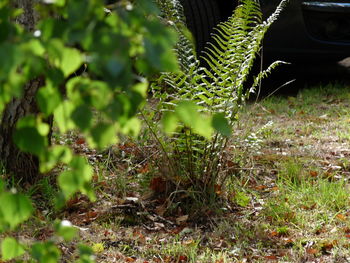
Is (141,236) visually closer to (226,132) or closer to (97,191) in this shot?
(97,191)

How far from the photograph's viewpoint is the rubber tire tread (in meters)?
5.47

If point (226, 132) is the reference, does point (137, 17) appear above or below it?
above

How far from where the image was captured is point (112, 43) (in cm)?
105

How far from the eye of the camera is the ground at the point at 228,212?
310 cm

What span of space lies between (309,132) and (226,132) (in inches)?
149

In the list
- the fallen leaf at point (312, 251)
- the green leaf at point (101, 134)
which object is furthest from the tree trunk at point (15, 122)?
the green leaf at point (101, 134)

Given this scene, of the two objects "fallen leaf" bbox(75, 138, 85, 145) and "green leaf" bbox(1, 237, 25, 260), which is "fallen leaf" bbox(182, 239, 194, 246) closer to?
"fallen leaf" bbox(75, 138, 85, 145)

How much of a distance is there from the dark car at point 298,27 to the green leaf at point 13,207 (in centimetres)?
426

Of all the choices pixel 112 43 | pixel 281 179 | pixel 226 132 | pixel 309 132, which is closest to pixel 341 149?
pixel 309 132

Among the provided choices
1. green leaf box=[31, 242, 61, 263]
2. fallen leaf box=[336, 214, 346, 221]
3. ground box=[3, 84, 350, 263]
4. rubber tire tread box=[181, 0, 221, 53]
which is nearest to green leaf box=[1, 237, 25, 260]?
green leaf box=[31, 242, 61, 263]

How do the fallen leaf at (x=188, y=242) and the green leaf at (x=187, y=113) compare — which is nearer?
the green leaf at (x=187, y=113)

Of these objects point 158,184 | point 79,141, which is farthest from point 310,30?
point 158,184

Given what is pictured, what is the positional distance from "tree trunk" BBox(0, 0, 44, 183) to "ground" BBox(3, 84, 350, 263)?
0.14 meters

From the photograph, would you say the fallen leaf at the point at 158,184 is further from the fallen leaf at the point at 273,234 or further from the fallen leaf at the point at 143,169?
the fallen leaf at the point at 273,234
